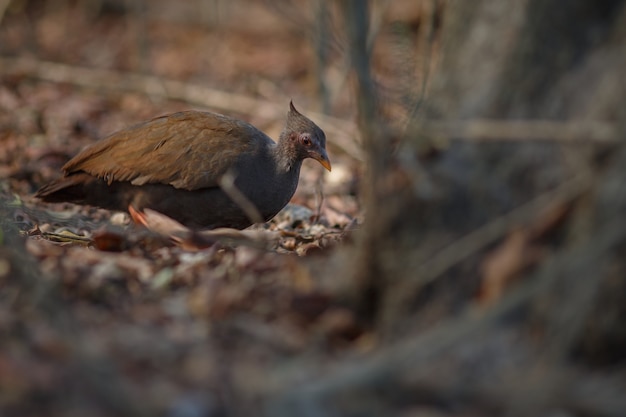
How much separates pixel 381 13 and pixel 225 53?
15.3 feet

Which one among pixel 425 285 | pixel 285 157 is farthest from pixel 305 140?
pixel 425 285

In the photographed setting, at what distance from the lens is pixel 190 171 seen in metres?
5.17

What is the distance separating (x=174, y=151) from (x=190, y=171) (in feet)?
0.53

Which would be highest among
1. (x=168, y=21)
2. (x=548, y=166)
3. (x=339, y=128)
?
(x=168, y=21)

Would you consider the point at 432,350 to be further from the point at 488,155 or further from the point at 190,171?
the point at 190,171

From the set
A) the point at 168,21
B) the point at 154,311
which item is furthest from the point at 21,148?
the point at 168,21

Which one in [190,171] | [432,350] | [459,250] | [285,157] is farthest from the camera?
[285,157]

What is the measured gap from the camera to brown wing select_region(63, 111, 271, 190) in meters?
5.17

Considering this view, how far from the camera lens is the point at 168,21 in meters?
13.1

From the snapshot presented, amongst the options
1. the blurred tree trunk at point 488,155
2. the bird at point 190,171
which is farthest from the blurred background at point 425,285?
the bird at point 190,171

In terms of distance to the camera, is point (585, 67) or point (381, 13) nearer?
point (585, 67)

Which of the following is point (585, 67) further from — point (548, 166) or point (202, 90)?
point (202, 90)

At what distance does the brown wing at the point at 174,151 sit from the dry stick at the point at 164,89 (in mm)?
2311

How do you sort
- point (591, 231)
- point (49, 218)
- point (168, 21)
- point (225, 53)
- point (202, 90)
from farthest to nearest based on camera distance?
point (168, 21), point (225, 53), point (202, 90), point (49, 218), point (591, 231)
